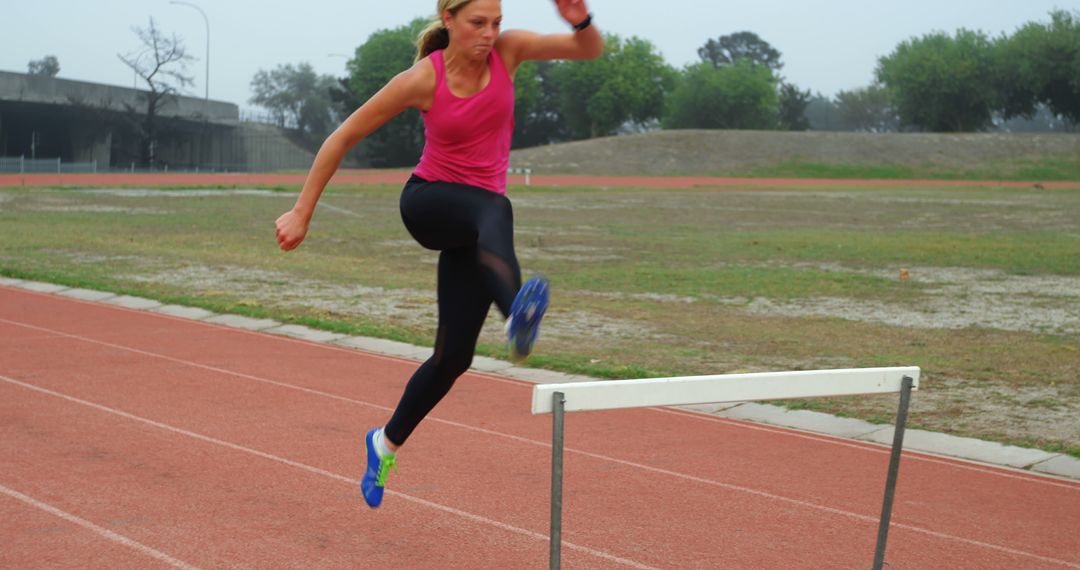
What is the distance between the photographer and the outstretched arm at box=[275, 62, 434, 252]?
4043 millimetres

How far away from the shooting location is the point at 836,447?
7.31m

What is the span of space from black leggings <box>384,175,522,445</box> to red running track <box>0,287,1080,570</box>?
0.95 metres

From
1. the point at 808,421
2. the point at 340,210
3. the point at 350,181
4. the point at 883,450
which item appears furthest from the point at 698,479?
the point at 350,181

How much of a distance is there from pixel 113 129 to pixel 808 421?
202ft

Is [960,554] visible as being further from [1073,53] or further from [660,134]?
[1073,53]

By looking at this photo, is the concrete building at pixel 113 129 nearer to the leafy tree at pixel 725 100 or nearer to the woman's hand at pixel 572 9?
the leafy tree at pixel 725 100

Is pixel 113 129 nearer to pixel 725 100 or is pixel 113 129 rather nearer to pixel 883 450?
pixel 725 100

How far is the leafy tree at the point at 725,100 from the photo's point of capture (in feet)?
333

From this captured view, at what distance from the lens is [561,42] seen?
4133mm

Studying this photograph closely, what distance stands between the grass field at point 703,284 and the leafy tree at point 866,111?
135494mm

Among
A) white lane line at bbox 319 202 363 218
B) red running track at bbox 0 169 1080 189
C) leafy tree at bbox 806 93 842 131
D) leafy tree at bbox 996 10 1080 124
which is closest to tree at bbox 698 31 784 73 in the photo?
leafy tree at bbox 806 93 842 131

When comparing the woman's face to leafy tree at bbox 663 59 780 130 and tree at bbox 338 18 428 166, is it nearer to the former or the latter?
tree at bbox 338 18 428 166

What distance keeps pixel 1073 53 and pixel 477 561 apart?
87.3 m

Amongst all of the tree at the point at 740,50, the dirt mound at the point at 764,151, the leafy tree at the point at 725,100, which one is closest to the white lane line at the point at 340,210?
the dirt mound at the point at 764,151
